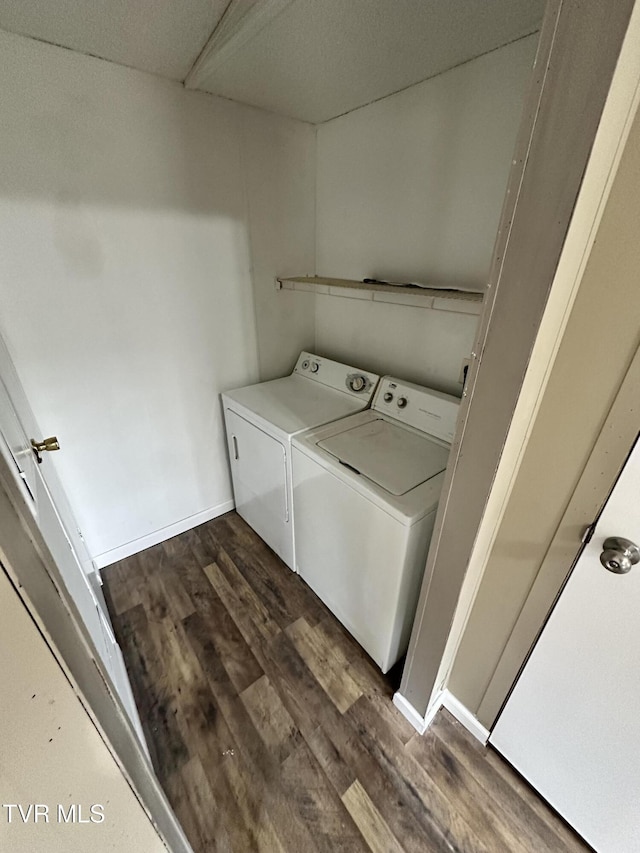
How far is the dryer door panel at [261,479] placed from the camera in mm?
1731

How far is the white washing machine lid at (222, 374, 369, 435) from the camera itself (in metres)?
1.70

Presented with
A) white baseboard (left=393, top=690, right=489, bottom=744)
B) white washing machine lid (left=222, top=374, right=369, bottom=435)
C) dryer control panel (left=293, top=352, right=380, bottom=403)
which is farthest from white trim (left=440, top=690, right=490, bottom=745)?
dryer control panel (left=293, top=352, right=380, bottom=403)

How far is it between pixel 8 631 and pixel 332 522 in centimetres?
114

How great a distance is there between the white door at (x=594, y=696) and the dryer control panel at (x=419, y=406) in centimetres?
71

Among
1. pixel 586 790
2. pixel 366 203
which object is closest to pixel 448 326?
pixel 366 203

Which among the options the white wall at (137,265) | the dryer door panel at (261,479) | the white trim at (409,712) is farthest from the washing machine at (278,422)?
the white trim at (409,712)

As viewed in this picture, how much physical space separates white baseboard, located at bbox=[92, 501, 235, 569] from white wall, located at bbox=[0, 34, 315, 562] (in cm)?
2

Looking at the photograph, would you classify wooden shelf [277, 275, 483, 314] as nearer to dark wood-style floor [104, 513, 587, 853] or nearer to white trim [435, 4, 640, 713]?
white trim [435, 4, 640, 713]

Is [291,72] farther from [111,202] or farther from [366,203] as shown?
[111,202]

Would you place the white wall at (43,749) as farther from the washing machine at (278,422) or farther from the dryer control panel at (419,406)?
the dryer control panel at (419,406)

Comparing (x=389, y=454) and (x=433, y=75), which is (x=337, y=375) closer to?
(x=389, y=454)

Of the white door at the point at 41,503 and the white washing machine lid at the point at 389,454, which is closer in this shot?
the white door at the point at 41,503

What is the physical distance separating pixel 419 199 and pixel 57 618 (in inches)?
74.5

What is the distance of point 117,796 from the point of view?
609 millimetres
